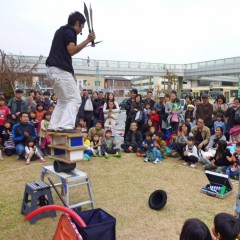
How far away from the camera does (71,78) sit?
11.5ft

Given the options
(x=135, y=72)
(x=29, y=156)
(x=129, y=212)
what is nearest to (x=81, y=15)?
(x=129, y=212)

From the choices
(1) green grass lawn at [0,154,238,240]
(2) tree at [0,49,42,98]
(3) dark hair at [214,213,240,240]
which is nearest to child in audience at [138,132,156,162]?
(1) green grass lawn at [0,154,238,240]

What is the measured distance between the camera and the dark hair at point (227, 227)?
196cm

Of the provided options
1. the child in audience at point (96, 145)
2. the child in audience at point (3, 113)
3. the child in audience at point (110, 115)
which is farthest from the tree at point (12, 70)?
the child in audience at point (96, 145)

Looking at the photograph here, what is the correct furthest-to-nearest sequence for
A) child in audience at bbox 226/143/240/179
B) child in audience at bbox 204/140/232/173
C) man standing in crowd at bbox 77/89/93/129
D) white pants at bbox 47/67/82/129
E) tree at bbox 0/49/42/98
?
1. tree at bbox 0/49/42/98
2. man standing in crowd at bbox 77/89/93/129
3. child in audience at bbox 204/140/232/173
4. child in audience at bbox 226/143/240/179
5. white pants at bbox 47/67/82/129

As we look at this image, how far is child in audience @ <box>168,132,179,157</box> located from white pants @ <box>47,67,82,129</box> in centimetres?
370

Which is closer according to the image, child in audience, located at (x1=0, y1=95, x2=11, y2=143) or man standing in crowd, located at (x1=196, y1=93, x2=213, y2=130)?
child in audience, located at (x1=0, y1=95, x2=11, y2=143)

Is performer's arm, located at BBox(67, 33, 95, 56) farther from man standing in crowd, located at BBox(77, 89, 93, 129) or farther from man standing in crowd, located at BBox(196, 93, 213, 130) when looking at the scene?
man standing in crowd, located at BBox(196, 93, 213, 130)

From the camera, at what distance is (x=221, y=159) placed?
18.1 ft

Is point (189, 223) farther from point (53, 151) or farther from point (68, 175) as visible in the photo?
point (53, 151)

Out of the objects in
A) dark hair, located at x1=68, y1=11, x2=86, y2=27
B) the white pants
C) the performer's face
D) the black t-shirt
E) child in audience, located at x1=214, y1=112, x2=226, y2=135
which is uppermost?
dark hair, located at x1=68, y1=11, x2=86, y2=27

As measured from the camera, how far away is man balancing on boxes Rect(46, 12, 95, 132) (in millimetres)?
3309

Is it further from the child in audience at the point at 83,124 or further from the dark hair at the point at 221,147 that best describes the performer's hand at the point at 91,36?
the child in audience at the point at 83,124

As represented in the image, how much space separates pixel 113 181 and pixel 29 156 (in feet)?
7.40
